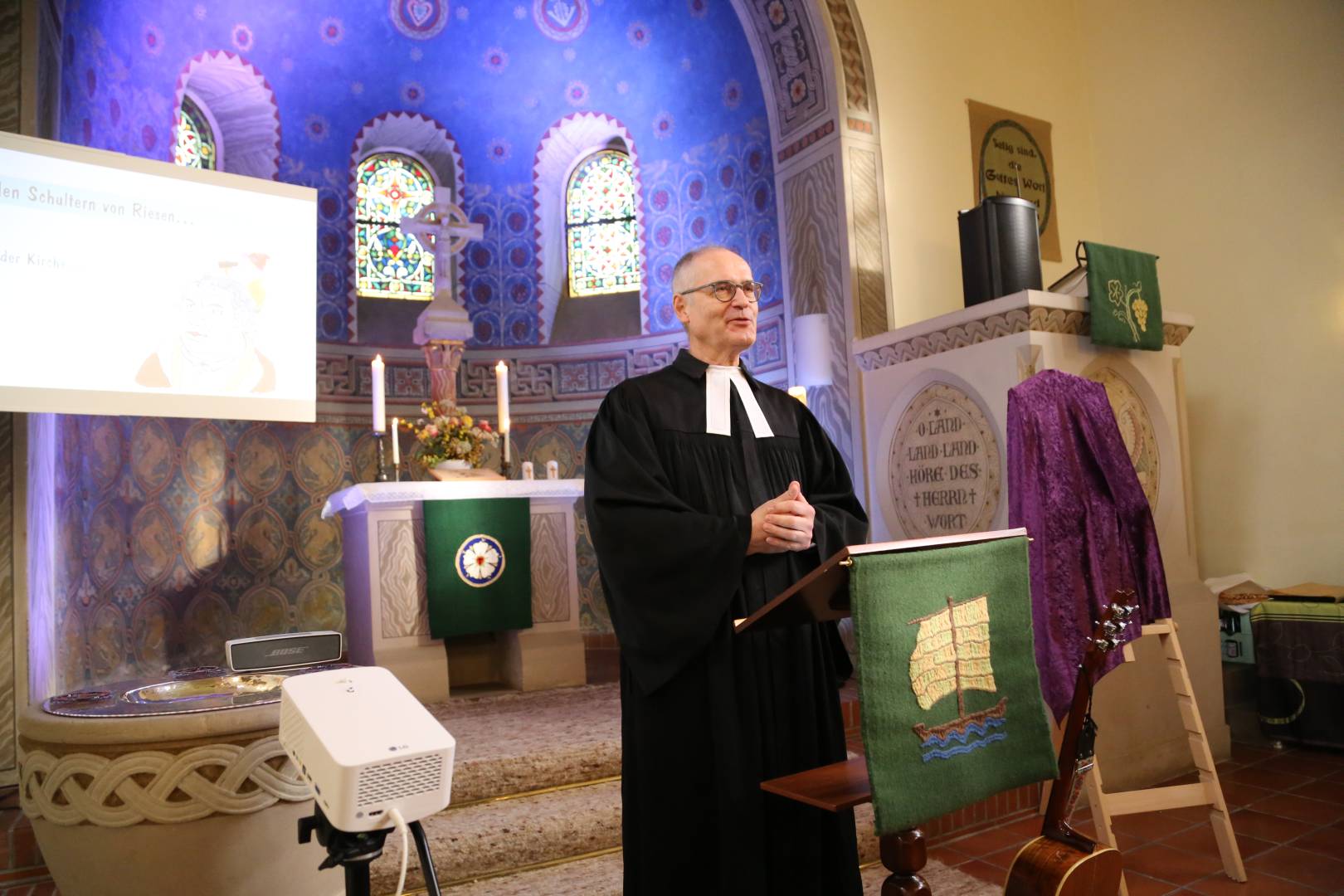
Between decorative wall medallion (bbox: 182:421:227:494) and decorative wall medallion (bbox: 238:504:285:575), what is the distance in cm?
39

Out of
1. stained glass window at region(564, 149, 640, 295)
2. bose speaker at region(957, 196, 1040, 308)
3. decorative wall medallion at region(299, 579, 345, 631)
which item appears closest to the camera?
bose speaker at region(957, 196, 1040, 308)

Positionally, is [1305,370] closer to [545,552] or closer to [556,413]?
[545,552]

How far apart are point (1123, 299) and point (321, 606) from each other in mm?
6521

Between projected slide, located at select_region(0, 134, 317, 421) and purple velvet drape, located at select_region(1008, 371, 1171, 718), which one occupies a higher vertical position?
projected slide, located at select_region(0, 134, 317, 421)

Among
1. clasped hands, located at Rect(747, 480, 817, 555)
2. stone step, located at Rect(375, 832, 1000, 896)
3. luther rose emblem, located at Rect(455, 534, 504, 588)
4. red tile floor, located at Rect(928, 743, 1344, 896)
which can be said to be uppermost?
clasped hands, located at Rect(747, 480, 817, 555)

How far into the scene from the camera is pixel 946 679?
6.07 feet

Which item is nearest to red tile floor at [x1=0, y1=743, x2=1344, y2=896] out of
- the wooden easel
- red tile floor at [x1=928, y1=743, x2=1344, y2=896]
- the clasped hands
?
red tile floor at [x1=928, y1=743, x2=1344, y2=896]

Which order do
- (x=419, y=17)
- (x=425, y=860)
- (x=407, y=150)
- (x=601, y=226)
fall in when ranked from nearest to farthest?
Answer: (x=425, y=860)
(x=419, y=17)
(x=407, y=150)
(x=601, y=226)

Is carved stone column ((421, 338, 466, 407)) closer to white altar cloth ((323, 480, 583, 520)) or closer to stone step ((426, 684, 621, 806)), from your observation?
white altar cloth ((323, 480, 583, 520))

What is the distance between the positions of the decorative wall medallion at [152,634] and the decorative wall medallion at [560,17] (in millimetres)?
5770

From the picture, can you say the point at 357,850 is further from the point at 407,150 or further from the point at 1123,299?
the point at 407,150

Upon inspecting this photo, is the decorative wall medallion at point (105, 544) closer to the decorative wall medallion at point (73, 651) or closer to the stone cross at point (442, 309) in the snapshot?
the decorative wall medallion at point (73, 651)

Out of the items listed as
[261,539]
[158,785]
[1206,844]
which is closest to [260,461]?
[261,539]

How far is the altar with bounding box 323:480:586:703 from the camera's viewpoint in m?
5.12
